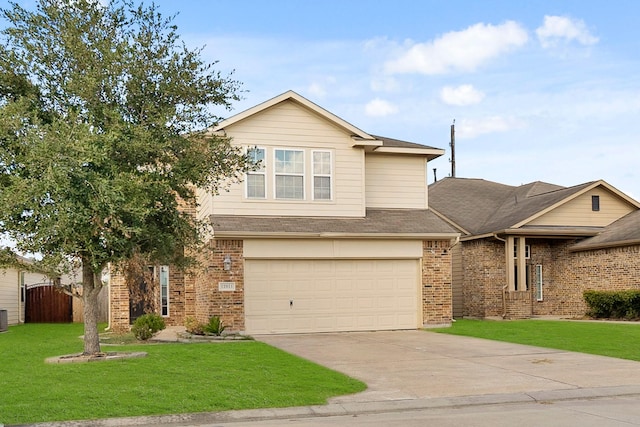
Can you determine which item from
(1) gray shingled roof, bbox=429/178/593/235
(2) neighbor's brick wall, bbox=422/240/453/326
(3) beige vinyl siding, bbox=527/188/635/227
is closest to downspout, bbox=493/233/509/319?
(1) gray shingled roof, bbox=429/178/593/235

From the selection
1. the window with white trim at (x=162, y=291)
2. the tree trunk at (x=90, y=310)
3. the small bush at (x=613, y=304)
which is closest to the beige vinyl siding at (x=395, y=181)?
the window with white trim at (x=162, y=291)

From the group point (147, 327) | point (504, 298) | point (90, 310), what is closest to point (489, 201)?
point (504, 298)

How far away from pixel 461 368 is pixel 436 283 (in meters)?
9.37

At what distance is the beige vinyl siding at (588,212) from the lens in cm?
2681

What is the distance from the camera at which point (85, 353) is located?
1434cm

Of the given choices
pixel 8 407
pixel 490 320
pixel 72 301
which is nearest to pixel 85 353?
pixel 8 407

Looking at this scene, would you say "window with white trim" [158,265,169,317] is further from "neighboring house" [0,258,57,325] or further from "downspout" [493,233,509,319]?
"downspout" [493,233,509,319]

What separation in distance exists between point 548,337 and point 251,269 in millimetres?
8291

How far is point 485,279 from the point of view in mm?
27078

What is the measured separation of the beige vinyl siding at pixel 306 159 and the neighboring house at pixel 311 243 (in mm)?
31

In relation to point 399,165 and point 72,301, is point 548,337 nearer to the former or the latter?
point 399,165

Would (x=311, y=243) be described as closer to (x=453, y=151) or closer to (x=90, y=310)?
(x=90, y=310)

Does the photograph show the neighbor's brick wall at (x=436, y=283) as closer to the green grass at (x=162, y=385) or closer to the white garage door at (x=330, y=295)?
the white garage door at (x=330, y=295)

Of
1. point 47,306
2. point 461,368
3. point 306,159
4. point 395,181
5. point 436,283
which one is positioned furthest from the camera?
point 47,306
